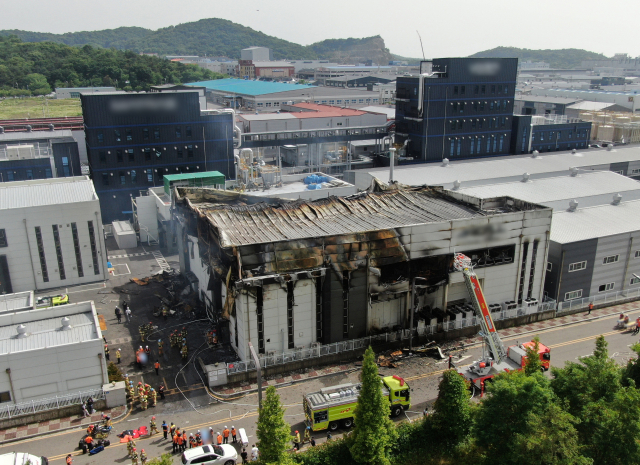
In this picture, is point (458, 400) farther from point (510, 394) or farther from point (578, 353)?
point (578, 353)

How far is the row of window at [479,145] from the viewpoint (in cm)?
7256

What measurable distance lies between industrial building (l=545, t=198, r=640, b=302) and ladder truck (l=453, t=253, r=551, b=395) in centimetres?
860

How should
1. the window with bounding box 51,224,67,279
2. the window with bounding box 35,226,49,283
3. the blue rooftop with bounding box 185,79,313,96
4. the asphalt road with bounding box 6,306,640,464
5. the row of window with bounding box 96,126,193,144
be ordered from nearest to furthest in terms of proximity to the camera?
the asphalt road with bounding box 6,306,640,464
the window with bounding box 35,226,49,283
the window with bounding box 51,224,67,279
the row of window with bounding box 96,126,193,144
the blue rooftop with bounding box 185,79,313,96

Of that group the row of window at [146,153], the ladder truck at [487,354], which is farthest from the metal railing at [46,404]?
the row of window at [146,153]

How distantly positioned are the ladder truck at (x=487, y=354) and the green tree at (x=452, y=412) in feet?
17.1

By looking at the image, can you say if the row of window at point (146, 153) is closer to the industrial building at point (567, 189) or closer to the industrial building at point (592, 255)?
the industrial building at point (567, 189)

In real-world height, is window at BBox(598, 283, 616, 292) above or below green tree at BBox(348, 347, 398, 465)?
below

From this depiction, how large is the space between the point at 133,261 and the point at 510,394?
3895cm

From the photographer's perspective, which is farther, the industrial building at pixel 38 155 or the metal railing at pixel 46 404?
the industrial building at pixel 38 155

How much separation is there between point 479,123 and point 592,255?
3848 centimetres

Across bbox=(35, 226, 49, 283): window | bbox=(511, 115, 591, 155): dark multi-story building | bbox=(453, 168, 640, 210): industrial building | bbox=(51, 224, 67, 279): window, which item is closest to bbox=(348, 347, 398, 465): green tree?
bbox=(453, 168, 640, 210): industrial building

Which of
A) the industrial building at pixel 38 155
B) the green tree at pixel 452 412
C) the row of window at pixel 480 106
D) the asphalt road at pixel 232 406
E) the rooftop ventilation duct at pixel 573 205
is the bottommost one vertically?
the asphalt road at pixel 232 406

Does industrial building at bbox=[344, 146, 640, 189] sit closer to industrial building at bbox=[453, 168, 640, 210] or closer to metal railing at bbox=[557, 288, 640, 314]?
industrial building at bbox=[453, 168, 640, 210]

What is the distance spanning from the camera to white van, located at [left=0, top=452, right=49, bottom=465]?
22859 millimetres
